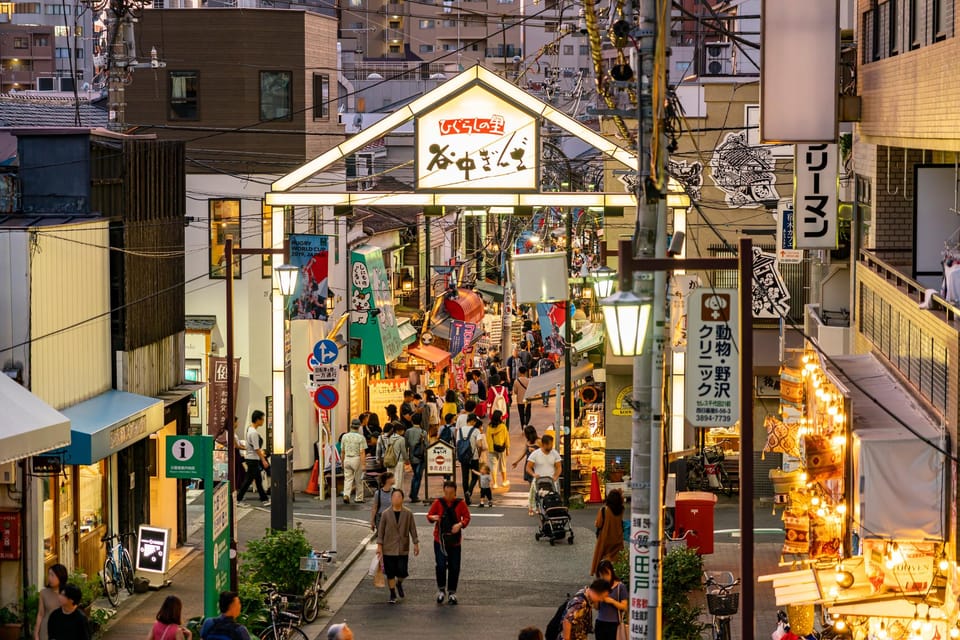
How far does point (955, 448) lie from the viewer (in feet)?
41.9

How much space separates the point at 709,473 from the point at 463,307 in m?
12.8

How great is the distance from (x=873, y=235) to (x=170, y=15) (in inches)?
837

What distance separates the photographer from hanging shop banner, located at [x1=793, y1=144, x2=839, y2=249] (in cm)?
1958

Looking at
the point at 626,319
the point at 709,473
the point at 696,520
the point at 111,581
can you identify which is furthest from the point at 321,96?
the point at 626,319

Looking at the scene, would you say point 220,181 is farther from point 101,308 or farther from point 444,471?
point 101,308

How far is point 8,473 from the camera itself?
16656 millimetres

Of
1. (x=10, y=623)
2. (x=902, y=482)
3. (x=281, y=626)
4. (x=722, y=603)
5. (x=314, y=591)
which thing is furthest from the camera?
(x=314, y=591)

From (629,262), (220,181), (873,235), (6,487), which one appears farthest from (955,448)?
(220,181)

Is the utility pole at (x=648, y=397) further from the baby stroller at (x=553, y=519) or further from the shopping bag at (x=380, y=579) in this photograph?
the baby stroller at (x=553, y=519)

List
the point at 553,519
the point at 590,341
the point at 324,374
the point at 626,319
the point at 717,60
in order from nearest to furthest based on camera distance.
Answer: the point at 626,319
the point at 324,374
the point at 553,519
the point at 717,60
the point at 590,341

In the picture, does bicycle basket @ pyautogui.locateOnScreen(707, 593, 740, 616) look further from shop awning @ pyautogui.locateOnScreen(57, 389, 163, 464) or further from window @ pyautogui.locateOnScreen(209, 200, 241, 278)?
window @ pyautogui.locateOnScreen(209, 200, 241, 278)

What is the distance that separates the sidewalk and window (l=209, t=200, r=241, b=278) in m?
6.50

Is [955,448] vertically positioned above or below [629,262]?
below

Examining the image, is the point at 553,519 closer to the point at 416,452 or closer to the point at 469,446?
the point at 469,446
